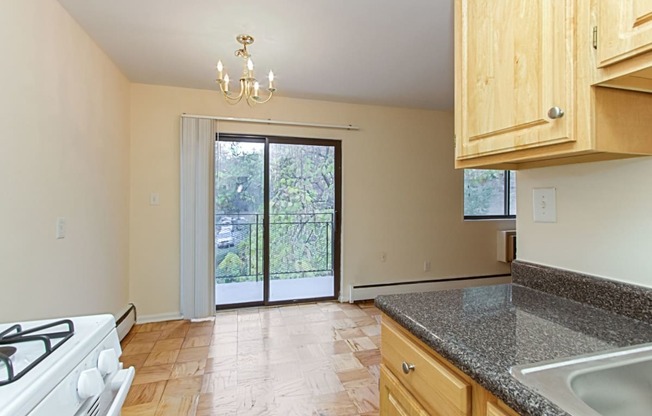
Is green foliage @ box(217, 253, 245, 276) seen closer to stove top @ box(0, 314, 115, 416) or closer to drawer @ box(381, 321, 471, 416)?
stove top @ box(0, 314, 115, 416)

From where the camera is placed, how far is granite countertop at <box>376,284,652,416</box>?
2.19 feet

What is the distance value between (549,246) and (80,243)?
2.68m

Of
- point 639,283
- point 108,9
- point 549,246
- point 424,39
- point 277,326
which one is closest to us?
point 639,283

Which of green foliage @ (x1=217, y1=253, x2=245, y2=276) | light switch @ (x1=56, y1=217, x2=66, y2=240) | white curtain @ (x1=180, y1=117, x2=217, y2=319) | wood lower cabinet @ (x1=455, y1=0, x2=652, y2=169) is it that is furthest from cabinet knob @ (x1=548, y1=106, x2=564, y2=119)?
green foliage @ (x1=217, y1=253, x2=245, y2=276)

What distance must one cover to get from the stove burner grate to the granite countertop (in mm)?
904

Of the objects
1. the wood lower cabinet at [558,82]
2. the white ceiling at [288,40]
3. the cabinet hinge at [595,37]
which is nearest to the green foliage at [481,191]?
the white ceiling at [288,40]

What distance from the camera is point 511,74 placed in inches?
36.8

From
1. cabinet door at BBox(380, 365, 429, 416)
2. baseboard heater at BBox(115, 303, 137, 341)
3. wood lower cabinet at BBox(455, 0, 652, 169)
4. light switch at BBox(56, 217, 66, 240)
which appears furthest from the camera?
baseboard heater at BBox(115, 303, 137, 341)

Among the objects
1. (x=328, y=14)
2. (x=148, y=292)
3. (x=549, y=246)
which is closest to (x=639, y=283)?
(x=549, y=246)

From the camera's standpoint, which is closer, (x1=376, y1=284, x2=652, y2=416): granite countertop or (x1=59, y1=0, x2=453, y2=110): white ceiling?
(x1=376, y1=284, x2=652, y2=416): granite countertop

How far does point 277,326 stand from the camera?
3.12 metres

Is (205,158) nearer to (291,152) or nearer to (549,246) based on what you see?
(291,152)

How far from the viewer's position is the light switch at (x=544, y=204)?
1228mm

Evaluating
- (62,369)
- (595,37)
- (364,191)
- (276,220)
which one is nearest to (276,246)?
(276,220)
